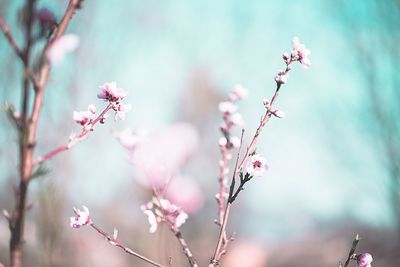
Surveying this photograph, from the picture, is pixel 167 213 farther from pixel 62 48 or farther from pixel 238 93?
pixel 62 48

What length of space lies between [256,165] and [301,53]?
387 millimetres

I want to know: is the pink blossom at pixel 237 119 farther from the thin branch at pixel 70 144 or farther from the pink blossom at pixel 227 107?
the thin branch at pixel 70 144

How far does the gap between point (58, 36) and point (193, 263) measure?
0.74 meters

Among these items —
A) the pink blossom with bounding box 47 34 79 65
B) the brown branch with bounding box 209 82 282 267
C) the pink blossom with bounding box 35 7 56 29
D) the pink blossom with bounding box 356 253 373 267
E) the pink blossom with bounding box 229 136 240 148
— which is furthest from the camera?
the pink blossom with bounding box 229 136 240 148

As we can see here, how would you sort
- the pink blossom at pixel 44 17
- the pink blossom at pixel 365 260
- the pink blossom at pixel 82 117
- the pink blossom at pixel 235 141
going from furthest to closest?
the pink blossom at pixel 235 141, the pink blossom at pixel 365 260, the pink blossom at pixel 82 117, the pink blossom at pixel 44 17

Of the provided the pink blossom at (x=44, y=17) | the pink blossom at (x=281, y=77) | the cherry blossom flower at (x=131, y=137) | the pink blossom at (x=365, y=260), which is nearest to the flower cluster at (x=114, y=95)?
the pink blossom at (x=44, y=17)

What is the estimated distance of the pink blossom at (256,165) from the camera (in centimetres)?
117

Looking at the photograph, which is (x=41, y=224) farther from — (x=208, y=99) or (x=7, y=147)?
(x=208, y=99)

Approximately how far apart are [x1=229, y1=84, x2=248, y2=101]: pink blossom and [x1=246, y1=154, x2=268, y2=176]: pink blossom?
0.46 meters

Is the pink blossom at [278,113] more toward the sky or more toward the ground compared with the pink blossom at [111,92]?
more toward the sky

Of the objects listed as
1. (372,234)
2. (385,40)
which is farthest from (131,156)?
(372,234)

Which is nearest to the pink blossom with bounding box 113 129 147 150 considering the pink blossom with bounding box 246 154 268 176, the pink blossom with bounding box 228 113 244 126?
the pink blossom with bounding box 228 113 244 126

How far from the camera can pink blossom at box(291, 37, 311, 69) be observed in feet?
Result: 4.25

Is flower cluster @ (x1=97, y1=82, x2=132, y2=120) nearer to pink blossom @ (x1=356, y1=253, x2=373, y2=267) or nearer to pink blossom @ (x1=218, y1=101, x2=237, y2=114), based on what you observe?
pink blossom @ (x1=218, y1=101, x2=237, y2=114)
